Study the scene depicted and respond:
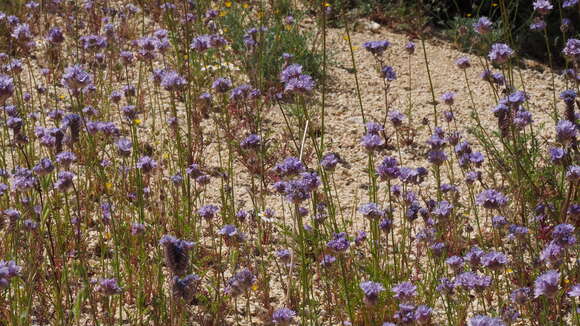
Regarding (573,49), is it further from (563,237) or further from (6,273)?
(6,273)

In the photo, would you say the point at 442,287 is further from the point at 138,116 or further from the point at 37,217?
the point at 138,116

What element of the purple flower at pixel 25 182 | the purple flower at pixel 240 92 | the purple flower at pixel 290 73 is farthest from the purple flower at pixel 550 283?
the purple flower at pixel 240 92

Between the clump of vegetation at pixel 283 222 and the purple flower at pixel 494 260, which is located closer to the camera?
the purple flower at pixel 494 260

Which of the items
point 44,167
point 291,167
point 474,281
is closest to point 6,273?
point 44,167

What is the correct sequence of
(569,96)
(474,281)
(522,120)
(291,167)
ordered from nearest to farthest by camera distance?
(474,281) < (291,167) < (569,96) < (522,120)

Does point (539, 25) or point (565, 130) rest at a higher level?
point (539, 25)

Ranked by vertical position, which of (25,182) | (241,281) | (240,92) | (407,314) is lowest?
(407,314)

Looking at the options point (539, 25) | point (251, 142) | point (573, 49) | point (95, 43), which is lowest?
point (251, 142)

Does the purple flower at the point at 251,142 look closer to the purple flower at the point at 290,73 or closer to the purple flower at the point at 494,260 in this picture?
the purple flower at the point at 290,73

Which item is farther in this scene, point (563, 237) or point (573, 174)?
point (573, 174)

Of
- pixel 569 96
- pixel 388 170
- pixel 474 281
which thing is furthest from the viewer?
pixel 569 96

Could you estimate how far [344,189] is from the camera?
3.88 meters

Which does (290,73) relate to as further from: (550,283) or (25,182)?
(550,283)

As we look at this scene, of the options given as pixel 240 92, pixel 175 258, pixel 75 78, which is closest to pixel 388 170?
pixel 175 258
